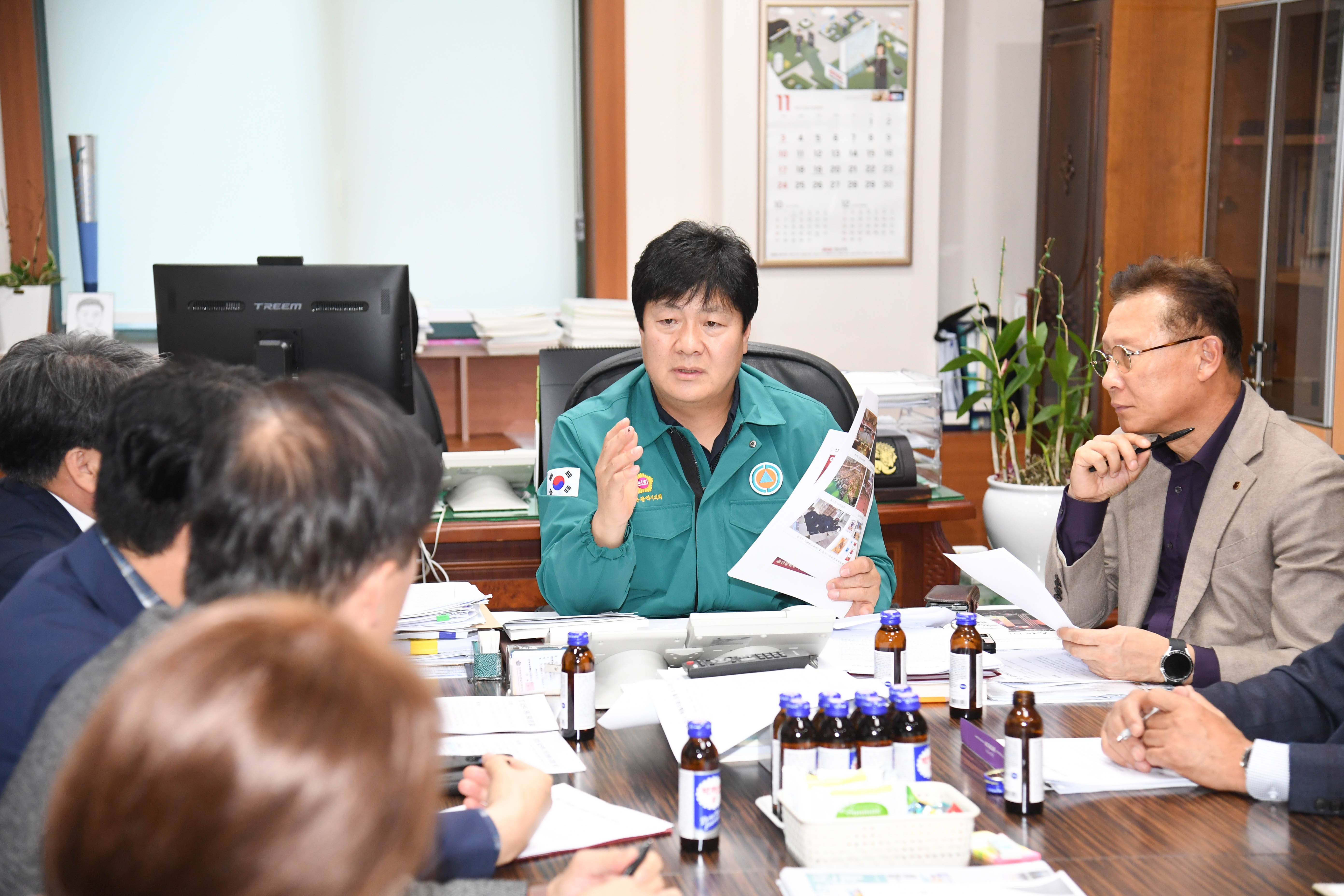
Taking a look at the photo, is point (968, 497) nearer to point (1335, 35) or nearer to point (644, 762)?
point (1335, 35)

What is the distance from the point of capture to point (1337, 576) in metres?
1.87

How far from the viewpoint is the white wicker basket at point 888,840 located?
1205mm

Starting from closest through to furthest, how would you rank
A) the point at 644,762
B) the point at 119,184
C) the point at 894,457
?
the point at 644,762
the point at 894,457
the point at 119,184

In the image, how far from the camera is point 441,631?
6.45 feet

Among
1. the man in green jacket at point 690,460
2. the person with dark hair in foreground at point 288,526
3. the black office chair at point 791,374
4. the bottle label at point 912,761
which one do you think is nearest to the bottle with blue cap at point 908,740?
the bottle label at point 912,761

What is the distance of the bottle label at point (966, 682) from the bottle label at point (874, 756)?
347mm

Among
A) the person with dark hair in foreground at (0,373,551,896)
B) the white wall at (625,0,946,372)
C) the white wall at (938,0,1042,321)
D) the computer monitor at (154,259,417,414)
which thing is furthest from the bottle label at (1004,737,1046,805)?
the white wall at (938,0,1042,321)

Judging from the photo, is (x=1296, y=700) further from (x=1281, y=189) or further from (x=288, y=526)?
(x=1281, y=189)

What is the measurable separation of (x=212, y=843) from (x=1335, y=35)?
3808mm

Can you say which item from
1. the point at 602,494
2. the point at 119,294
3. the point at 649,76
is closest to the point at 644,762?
the point at 602,494

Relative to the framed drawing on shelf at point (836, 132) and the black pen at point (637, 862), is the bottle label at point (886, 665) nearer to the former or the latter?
the black pen at point (637, 862)

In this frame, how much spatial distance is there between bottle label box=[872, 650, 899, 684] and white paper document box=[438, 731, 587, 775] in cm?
47

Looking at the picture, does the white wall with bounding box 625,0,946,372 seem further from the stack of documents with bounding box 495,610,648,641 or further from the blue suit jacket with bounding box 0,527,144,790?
the blue suit jacket with bounding box 0,527,144,790

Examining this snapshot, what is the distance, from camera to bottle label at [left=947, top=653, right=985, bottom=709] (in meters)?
1.65
